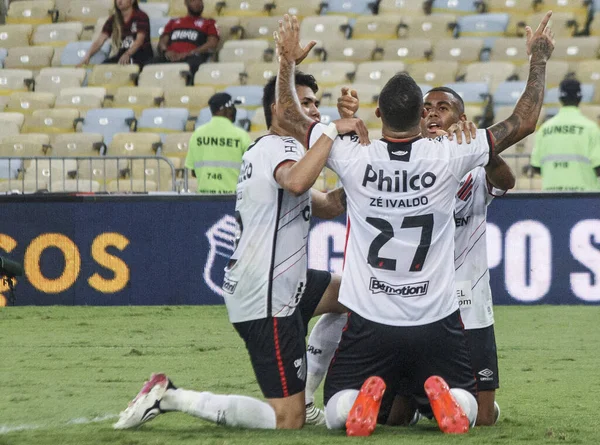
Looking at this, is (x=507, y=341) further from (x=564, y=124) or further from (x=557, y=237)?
(x=564, y=124)

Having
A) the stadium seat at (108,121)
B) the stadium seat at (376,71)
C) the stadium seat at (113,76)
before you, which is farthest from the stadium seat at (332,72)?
the stadium seat at (113,76)

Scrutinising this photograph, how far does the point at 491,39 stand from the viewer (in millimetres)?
17109

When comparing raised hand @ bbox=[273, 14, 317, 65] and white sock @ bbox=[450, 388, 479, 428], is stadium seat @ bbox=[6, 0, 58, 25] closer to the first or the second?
raised hand @ bbox=[273, 14, 317, 65]

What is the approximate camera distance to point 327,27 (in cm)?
1784

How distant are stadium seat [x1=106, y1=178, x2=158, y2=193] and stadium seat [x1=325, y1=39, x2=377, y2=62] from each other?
4.66 meters

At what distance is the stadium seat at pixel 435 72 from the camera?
16.2 metres

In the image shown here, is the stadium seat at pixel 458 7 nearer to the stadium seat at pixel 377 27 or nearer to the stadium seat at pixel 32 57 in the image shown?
the stadium seat at pixel 377 27

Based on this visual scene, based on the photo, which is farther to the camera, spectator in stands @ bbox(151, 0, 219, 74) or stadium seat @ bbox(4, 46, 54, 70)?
stadium seat @ bbox(4, 46, 54, 70)

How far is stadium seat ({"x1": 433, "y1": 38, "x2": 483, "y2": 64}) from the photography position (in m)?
16.9

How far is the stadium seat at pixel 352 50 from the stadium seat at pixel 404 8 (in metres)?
0.86

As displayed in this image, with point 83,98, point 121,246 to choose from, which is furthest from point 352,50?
point 121,246

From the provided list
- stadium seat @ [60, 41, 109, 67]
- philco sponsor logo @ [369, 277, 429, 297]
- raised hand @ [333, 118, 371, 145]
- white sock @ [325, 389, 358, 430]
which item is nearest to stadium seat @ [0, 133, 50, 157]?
stadium seat @ [60, 41, 109, 67]

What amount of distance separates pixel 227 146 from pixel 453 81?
4.61 m

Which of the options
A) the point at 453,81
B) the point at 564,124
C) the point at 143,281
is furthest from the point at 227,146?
the point at 453,81
